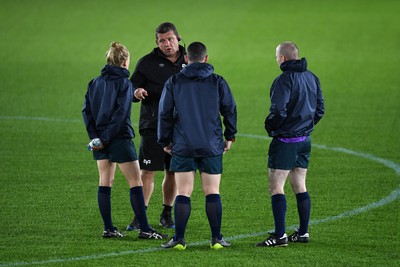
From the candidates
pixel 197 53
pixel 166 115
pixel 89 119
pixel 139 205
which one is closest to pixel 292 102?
pixel 197 53

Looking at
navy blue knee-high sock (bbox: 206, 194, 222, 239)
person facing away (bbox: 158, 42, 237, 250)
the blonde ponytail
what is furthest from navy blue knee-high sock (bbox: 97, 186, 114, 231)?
the blonde ponytail

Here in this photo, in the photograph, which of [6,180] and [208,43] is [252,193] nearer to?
[6,180]

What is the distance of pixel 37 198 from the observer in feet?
37.9

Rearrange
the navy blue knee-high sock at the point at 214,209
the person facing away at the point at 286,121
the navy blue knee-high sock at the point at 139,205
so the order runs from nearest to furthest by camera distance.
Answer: the navy blue knee-high sock at the point at 214,209
the person facing away at the point at 286,121
the navy blue knee-high sock at the point at 139,205

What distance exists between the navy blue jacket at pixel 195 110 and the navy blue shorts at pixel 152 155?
1063 millimetres

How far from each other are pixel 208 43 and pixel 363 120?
8539mm

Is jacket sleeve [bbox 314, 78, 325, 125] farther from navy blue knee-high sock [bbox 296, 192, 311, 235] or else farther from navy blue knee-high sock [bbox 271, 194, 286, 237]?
navy blue knee-high sock [bbox 271, 194, 286, 237]

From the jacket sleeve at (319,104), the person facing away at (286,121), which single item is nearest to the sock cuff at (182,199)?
the person facing away at (286,121)

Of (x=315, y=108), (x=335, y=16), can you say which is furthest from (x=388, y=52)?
(x=315, y=108)

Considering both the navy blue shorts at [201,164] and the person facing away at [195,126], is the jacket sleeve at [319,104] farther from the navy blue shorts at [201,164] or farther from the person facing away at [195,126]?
the navy blue shorts at [201,164]

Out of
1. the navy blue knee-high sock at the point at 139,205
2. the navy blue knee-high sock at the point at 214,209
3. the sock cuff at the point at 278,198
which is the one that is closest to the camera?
the navy blue knee-high sock at the point at 214,209

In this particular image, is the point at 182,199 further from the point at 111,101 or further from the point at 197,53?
the point at 197,53

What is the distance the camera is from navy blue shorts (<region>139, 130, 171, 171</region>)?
34.0ft

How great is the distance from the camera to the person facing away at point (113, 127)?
961 cm
